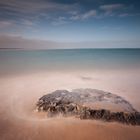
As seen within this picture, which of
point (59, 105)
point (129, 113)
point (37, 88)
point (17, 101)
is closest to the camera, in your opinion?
point (129, 113)

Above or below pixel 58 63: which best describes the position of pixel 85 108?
above

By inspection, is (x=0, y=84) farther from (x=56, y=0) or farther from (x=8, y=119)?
(x=56, y=0)

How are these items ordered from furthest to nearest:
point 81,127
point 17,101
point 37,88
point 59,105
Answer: point 37,88
point 17,101
point 59,105
point 81,127

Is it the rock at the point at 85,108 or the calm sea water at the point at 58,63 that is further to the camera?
the calm sea water at the point at 58,63

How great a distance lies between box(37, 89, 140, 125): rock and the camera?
260 cm

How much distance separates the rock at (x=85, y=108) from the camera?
2.60 metres

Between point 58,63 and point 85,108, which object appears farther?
point 58,63

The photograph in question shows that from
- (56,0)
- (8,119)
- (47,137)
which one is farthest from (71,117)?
(56,0)

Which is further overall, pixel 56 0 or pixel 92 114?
pixel 56 0

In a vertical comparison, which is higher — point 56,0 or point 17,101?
point 56,0

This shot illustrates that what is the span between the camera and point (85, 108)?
2.77m

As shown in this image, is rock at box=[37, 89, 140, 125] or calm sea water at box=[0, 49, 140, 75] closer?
rock at box=[37, 89, 140, 125]

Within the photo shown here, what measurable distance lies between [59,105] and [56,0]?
11.3 feet

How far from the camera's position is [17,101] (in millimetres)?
3402
